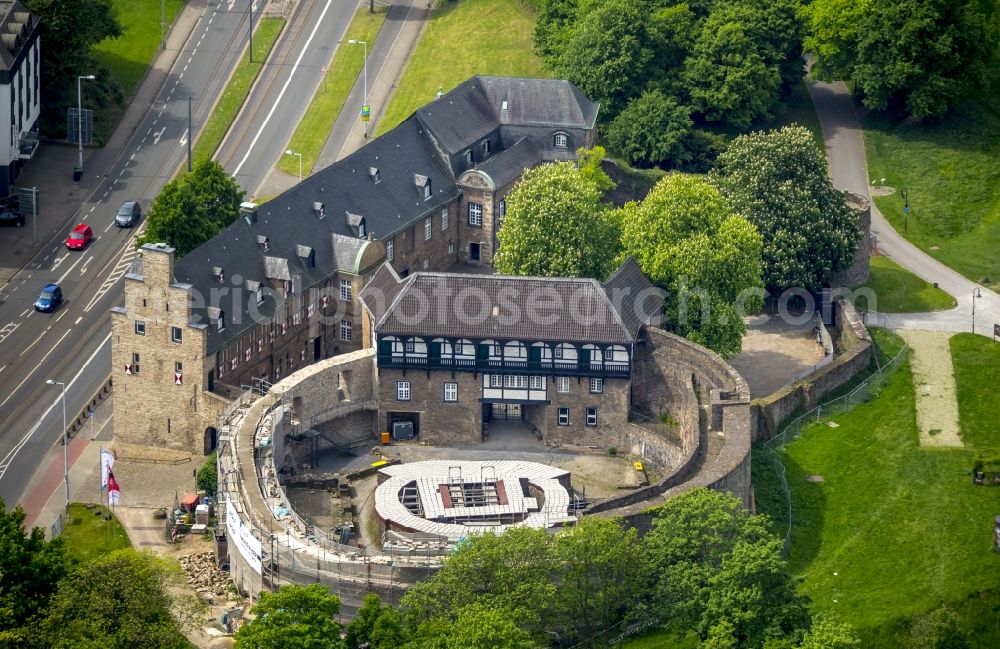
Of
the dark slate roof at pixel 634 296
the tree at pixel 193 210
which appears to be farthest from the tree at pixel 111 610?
the tree at pixel 193 210

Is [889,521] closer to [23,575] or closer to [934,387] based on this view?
[934,387]

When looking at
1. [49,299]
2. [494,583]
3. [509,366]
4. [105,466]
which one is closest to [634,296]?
[509,366]

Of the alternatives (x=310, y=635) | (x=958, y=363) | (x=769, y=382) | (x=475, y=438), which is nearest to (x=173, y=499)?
(x=475, y=438)

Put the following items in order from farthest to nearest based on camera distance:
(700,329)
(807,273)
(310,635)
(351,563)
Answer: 1. (807,273)
2. (700,329)
3. (351,563)
4. (310,635)

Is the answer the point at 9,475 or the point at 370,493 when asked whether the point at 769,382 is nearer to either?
the point at 370,493

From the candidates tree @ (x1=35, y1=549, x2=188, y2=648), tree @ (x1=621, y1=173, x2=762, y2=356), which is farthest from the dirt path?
tree @ (x1=35, y1=549, x2=188, y2=648)

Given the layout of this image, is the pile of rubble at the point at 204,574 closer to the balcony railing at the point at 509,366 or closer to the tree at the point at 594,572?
the balcony railing at the point at 509,366
